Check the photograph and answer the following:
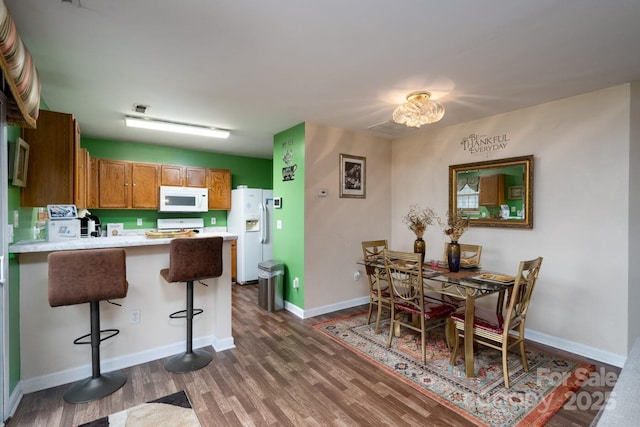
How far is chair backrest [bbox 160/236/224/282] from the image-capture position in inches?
97.3

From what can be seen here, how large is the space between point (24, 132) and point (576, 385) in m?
4.72

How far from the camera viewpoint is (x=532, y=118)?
3.17m

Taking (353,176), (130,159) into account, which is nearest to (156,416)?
(353,176)

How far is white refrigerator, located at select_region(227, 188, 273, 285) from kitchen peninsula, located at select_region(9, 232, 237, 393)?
2430 mm

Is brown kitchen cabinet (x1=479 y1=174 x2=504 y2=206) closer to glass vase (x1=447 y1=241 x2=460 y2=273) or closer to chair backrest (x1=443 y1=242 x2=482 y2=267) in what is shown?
chair backrest (x1=443 y1=242 x2=482 y2=267)

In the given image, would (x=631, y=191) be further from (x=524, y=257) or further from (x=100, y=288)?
(x=100, y=288)

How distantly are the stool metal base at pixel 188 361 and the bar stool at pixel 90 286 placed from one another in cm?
36

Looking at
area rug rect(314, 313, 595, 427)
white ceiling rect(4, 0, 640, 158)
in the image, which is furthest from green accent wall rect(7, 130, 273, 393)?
area rug rect(314, 313, 595, 427)

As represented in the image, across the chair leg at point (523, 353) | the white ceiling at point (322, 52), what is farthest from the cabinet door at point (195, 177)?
the chair leg at point (523, 353)

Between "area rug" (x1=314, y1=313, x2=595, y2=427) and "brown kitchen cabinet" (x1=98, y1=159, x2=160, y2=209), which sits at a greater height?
"brown kitchen cabinet" (x1=98, y1=159, x2=160, y2=209)

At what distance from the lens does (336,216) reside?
13.5 feet

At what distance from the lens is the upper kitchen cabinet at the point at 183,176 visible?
514cm

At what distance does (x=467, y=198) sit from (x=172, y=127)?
3838 mm

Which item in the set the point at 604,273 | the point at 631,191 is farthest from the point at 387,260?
the point at 631,191
